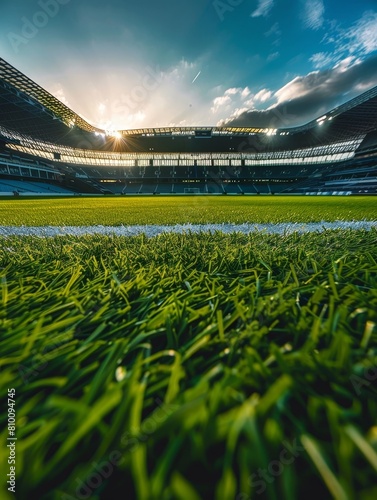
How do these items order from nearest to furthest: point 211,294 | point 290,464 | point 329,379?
point 290,464 → point 329,379 → point 211,294

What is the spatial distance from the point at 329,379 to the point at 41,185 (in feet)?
133

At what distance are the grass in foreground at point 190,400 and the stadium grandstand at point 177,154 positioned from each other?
2924 centimetres

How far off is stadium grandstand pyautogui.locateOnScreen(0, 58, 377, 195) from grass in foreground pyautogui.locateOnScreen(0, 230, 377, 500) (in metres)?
29.2

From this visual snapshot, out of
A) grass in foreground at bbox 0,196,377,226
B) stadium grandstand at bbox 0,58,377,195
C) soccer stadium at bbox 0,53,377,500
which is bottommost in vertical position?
grass in foreground at bbox 0,196,377,226

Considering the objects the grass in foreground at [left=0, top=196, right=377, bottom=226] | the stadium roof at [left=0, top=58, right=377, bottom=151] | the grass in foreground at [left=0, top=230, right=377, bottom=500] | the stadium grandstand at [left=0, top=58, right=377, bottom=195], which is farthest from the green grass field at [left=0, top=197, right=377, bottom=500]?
the stadium grandstand at [left=0, top=58, right=377, bottom=195]

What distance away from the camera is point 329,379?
353mm

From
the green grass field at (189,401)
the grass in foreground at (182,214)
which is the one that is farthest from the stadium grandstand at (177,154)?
the green grass field at (189,401)

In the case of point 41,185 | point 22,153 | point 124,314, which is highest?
point 22,153

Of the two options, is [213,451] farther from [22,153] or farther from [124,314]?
[22,153]

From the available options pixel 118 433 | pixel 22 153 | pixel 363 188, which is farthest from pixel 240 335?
pixel 22 153

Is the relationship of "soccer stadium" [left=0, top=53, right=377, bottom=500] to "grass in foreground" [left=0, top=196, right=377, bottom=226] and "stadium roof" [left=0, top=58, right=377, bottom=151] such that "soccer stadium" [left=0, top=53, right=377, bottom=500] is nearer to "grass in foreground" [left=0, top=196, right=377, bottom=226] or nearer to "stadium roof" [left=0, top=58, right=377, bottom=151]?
"grass in foreground" [left=0, top=196, right=377, bottom=226]

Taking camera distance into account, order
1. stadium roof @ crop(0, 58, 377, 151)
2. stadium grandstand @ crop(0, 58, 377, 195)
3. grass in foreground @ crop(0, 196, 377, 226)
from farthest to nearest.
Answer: stadium grandstand @ crop(0, 58, 377, 195)
stadium roof @ crop(0, 58, 377, 151)
grass in foreground @ crop(0, 196, 377, 226)

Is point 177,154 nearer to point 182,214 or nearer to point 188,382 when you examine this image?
point 182,214

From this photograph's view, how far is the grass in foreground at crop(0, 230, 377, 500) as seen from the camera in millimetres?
231
